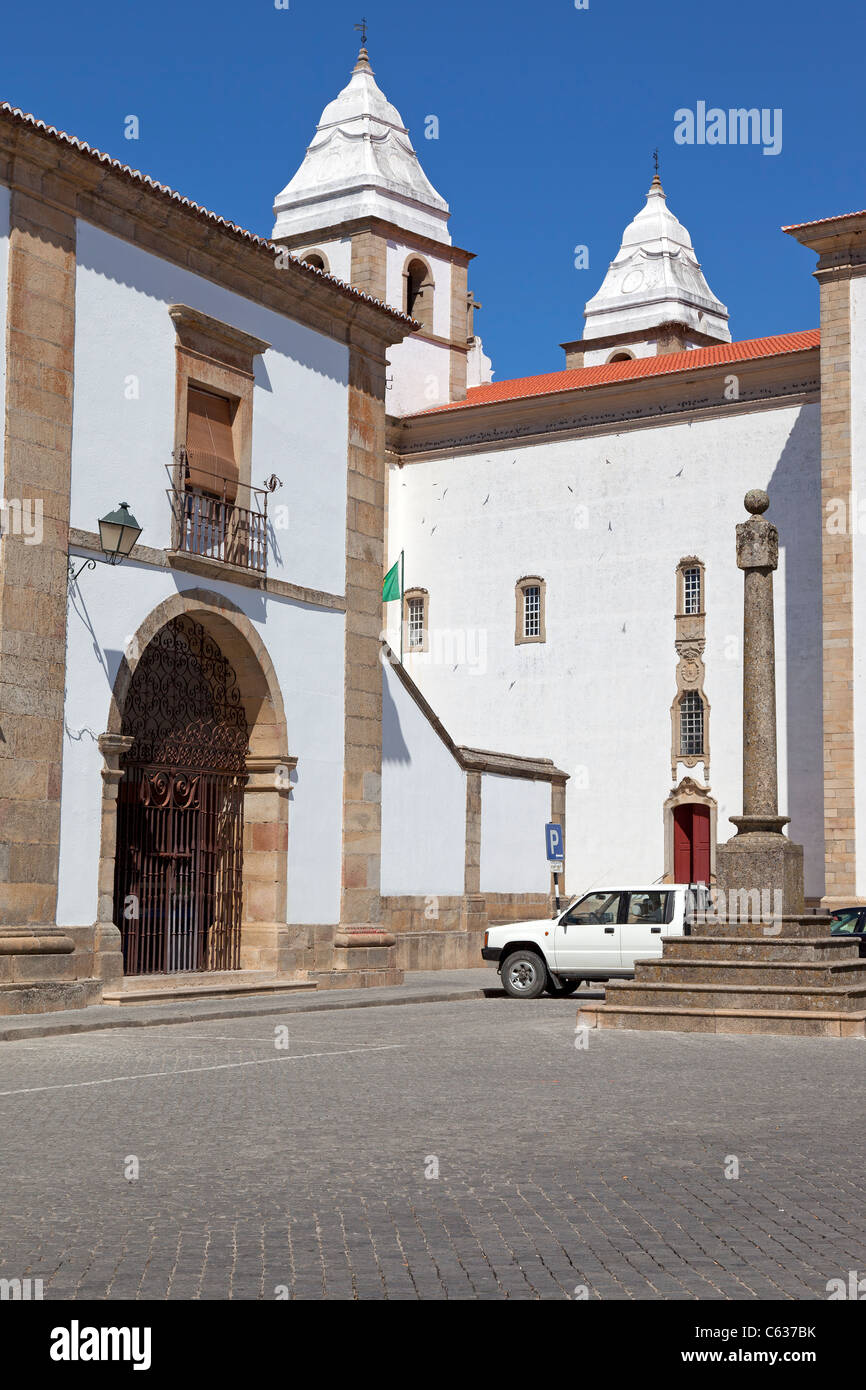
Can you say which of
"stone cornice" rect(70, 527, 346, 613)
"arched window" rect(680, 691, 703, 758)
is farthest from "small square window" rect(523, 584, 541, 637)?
"stone cornice" rect(70, 527, 346, 613)

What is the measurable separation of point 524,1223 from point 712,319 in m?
56.9

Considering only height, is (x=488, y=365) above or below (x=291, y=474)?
above

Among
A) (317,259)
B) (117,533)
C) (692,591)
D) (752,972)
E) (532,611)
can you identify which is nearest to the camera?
(752,972)

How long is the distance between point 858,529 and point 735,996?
1932 cm

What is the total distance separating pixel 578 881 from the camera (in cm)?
4034

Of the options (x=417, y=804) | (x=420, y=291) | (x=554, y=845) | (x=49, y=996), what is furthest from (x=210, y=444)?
(x=420, y=291)

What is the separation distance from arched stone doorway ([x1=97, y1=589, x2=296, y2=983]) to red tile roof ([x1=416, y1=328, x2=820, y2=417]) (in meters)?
20.1

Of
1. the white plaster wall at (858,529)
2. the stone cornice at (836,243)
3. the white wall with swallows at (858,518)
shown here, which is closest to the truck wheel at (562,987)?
the white plaster wall at (858,529)

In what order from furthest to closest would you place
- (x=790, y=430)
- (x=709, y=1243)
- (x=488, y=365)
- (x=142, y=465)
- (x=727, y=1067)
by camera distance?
(x=488, y=365) < (x=790, y=430) < (x=142, y=465) < (x=727, y=1067) < (x=709, y=1243)

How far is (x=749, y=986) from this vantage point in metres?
16.9

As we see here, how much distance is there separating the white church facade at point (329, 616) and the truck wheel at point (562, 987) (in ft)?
9.37

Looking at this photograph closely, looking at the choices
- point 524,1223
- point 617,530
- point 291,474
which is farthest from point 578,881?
point 524,1223

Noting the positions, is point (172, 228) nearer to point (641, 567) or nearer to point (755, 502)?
point (755, 502)
